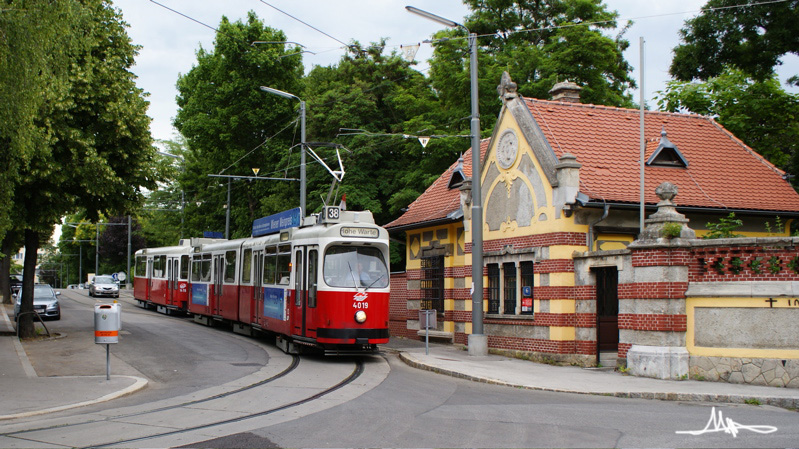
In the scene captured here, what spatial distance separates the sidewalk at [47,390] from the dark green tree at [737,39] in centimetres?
1919

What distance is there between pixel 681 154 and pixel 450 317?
7886mm

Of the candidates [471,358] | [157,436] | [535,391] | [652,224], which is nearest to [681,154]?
[652,224]

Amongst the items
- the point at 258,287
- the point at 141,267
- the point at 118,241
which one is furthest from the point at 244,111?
the point at 118,241

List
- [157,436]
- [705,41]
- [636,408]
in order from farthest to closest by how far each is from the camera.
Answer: [705,41] < [636,408] < [157,436]

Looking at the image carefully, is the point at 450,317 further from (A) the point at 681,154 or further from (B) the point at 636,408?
(B) the point at 636,408

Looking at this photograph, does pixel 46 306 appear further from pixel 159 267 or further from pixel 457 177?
pixel 457 177

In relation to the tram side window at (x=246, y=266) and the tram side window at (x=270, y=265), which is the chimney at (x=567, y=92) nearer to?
the tram side window at (x=270, y=265)

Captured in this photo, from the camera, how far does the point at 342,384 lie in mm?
13195

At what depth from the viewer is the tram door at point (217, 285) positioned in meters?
24.4

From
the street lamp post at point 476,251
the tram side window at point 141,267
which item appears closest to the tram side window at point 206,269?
the tram side window at point 141,267

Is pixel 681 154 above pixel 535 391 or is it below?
above

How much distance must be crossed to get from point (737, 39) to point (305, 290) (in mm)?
15763

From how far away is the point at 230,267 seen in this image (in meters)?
23.4

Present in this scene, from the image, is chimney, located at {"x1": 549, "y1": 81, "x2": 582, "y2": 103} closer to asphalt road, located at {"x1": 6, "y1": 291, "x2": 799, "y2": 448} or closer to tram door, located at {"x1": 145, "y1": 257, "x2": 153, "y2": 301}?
asphalt road, located at {"x1": 6, "y1": 291, "x2": 799, "y2": 448}
